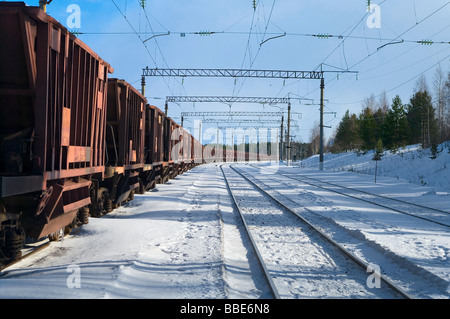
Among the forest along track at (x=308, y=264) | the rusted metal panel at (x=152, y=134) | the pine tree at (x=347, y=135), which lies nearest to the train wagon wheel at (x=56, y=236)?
the forest along track at (x=308, y=264)

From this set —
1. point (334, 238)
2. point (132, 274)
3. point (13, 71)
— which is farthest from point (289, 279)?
point (13, 71)

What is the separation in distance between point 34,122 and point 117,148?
530cm

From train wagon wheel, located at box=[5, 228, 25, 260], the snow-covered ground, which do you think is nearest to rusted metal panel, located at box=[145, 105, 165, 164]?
the snow-covered ground

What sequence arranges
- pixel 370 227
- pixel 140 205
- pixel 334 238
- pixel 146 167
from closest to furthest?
pixel 334 238 < pixel 370 227 < pixel 140 205 < pixel 146 167

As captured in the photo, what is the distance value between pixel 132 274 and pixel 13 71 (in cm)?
335

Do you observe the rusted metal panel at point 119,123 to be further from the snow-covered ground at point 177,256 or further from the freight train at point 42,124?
the freight train at point 42,124

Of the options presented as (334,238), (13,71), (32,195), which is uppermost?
(13,71)

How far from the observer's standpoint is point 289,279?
18.2 ft

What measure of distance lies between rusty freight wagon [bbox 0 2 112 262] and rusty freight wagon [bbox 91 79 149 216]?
9.97ft

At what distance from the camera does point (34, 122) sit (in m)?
5.74

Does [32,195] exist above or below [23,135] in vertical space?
below

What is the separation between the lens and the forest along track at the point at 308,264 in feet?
16.6
